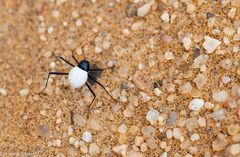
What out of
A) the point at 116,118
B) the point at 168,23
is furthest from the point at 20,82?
the point at 168,23

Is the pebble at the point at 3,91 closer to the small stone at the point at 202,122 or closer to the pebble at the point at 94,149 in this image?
the pebble at the point at 94,149

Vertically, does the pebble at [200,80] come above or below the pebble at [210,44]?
below

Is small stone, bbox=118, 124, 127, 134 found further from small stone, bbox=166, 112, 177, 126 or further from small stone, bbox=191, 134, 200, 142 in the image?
small stone, bbox=191, 134, 200, 142

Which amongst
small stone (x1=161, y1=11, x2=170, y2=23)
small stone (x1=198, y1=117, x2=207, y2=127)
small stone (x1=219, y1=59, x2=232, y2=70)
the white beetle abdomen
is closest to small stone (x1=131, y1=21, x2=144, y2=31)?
small stone (x1=161, y1=11, x2=170, y2=23)

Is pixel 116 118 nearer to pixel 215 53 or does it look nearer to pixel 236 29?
pixel 215 53

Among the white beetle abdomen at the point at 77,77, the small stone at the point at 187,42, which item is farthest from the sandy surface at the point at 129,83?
the white beetle abdomen at the point at 77,77

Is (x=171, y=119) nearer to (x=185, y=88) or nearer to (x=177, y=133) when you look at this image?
(x=177, y=133)
